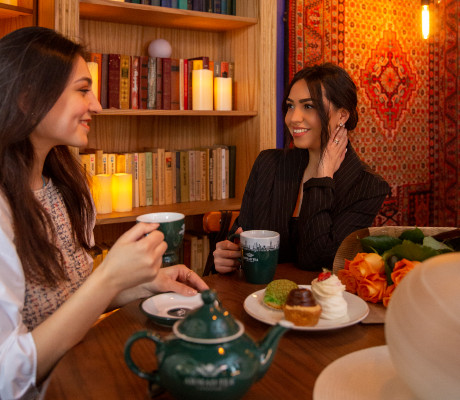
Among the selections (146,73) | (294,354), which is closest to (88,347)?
(294,354)

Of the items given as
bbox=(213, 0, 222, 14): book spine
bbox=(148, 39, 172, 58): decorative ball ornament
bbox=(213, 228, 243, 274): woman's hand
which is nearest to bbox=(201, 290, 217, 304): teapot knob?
bbox=(213, 228, 243, 274): woman's hand

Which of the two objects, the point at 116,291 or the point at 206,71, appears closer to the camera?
the point at 116,291

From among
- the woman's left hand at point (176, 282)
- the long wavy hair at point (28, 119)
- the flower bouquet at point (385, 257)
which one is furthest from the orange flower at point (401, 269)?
the long wavy hair at point (28, 119)

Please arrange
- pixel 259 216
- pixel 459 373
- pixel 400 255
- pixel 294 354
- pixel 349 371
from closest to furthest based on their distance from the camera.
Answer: pixel 459 373 → pixel 349 371 → pixel 294 354 → pixel 400 255 → pixel 259 216

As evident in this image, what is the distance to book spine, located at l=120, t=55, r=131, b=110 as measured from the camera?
2.61 metres

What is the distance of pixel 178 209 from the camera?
8.94 ft

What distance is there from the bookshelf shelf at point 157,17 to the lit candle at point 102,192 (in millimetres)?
769

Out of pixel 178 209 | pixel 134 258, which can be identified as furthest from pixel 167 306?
pixel 178 209

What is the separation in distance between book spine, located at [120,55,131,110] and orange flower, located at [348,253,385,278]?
5.67 feet

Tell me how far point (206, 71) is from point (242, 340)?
7.43 feet

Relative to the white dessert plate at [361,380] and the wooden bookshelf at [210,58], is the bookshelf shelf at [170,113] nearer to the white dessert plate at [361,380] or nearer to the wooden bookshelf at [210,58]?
the wooden bookshelf at [210,58]

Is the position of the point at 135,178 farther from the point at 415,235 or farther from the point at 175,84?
the point at 415,235

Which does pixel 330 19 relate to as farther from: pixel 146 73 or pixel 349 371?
pixel 349 371

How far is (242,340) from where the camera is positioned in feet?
2.30
